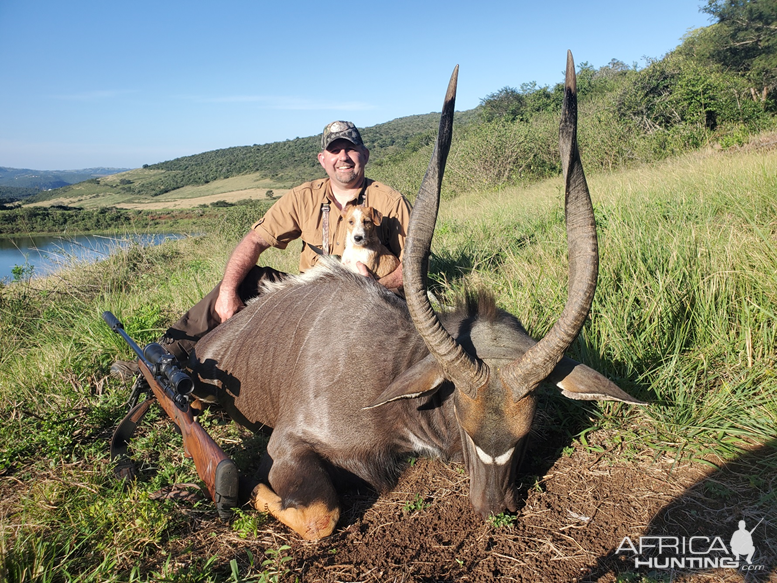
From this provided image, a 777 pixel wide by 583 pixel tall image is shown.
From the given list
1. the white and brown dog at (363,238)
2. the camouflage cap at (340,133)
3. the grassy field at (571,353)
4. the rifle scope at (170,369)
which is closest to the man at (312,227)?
the camouflage cap at (340,133)

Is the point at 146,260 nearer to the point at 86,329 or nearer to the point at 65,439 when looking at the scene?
the point at 86,329

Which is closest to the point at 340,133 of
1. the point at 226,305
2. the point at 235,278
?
the point at 235,278

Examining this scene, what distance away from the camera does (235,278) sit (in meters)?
4.57

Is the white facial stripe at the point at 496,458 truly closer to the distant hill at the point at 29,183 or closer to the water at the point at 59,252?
the water at the point at 59,252

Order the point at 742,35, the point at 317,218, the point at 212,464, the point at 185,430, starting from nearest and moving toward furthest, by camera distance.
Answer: the point at 212,464 → the point at 185,430 → the point at 317,218 → the point at 742,35

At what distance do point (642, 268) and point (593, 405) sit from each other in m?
1.26

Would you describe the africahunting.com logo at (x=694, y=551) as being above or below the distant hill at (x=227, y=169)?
below

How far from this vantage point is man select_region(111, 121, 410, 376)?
4590 millimetres

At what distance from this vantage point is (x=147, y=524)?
2549 millimetres

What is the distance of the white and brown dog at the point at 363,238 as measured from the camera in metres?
4.66

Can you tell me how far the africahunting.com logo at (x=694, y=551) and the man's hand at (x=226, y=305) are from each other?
3401 mm

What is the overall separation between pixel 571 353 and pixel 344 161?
262cm

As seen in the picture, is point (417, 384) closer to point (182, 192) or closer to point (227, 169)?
point (182, 192)

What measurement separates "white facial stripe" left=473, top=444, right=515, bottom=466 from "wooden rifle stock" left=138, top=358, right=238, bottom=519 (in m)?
1.17
